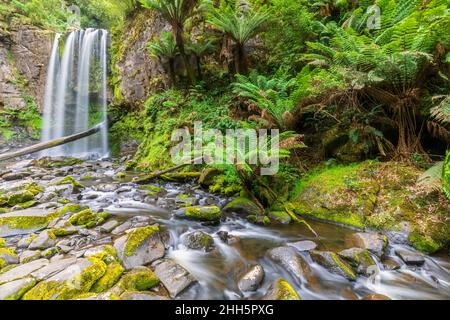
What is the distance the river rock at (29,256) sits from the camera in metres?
2.45

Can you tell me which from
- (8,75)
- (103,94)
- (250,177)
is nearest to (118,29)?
(103,94)

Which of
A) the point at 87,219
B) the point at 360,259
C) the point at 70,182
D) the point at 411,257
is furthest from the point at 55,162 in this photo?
the point at 411,257

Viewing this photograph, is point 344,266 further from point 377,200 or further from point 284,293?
point 377,200

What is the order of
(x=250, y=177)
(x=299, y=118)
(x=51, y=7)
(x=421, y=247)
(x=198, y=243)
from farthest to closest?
(x=51, y=7)
(x=299, y=118)
(x=250, y=177)
(x=198, y=243)
(x=421, y=247)

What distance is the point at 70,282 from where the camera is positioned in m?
1.96

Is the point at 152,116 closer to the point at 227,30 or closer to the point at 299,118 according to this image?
the point at 227,30

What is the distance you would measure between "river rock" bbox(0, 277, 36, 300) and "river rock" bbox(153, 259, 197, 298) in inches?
39.2

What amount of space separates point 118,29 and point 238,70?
8118 millimetres

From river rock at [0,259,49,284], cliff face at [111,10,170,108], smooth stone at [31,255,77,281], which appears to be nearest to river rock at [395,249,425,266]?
smooth stone at [31,255,77,281]

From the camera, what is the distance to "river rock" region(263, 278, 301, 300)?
6.53 feet

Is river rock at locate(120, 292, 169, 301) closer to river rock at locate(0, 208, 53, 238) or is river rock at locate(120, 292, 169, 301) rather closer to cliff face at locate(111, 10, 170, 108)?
river rock at locate(0, 208, 53, 238)

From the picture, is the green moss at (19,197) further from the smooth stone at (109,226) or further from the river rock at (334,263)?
the river rock at (334,263)

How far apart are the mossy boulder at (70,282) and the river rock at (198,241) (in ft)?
3.19

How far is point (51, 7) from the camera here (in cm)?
1368
